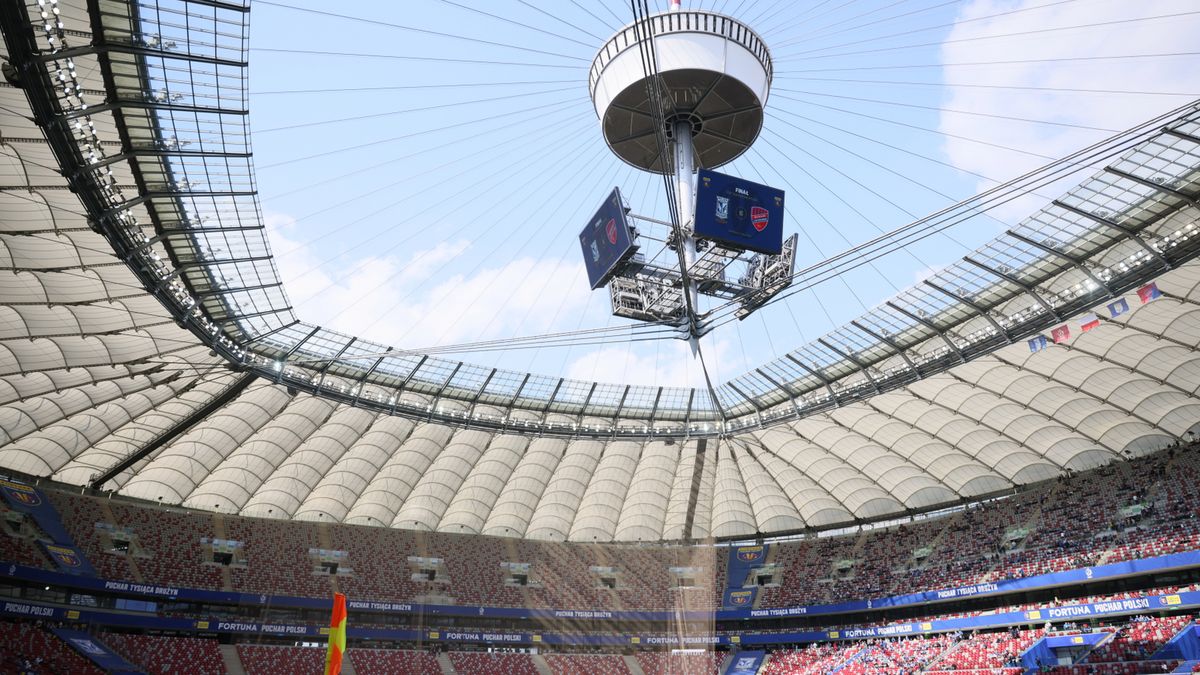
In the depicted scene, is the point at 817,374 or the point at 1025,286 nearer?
the point at 1025,286

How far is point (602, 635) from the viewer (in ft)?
226

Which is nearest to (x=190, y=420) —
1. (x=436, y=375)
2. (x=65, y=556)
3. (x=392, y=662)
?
(x=436, y=375)

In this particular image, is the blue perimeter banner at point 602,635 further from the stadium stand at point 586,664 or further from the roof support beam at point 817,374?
the roof support beam at point 817,374

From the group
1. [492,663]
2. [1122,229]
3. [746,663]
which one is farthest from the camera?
[746,663]

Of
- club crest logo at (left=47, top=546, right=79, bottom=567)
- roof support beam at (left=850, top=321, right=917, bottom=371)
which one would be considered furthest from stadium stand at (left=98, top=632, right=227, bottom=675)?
roof support beam at (left=850, top=321, right=917, bottom=371)

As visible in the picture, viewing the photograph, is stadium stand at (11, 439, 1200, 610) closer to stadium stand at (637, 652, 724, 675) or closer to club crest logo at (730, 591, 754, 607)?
club crest logo at (730, 591, 754, 607)

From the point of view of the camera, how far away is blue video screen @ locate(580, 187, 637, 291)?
108 feet

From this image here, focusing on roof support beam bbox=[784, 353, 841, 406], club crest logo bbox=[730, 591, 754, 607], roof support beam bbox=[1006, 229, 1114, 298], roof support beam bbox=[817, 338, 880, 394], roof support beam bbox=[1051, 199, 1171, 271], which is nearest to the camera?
roof support beam bbox=[1051, 199, 1171, 271]

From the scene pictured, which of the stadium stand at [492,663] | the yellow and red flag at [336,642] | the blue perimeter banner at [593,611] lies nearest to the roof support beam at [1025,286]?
the blue perimeter banner at [593,611]

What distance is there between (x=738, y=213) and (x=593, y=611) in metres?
46.4

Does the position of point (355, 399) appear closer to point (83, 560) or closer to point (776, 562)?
point (83, 560)

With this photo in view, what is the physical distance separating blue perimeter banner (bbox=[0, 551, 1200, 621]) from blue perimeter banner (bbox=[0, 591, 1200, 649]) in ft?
4.91

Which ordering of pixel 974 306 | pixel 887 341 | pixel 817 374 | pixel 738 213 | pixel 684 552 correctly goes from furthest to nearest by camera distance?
pixel 684 552 < pixel 817 374 < pixel 887 341 < pixel 974 306 < pixel 738 213

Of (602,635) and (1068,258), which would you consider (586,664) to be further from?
(1068,258)
